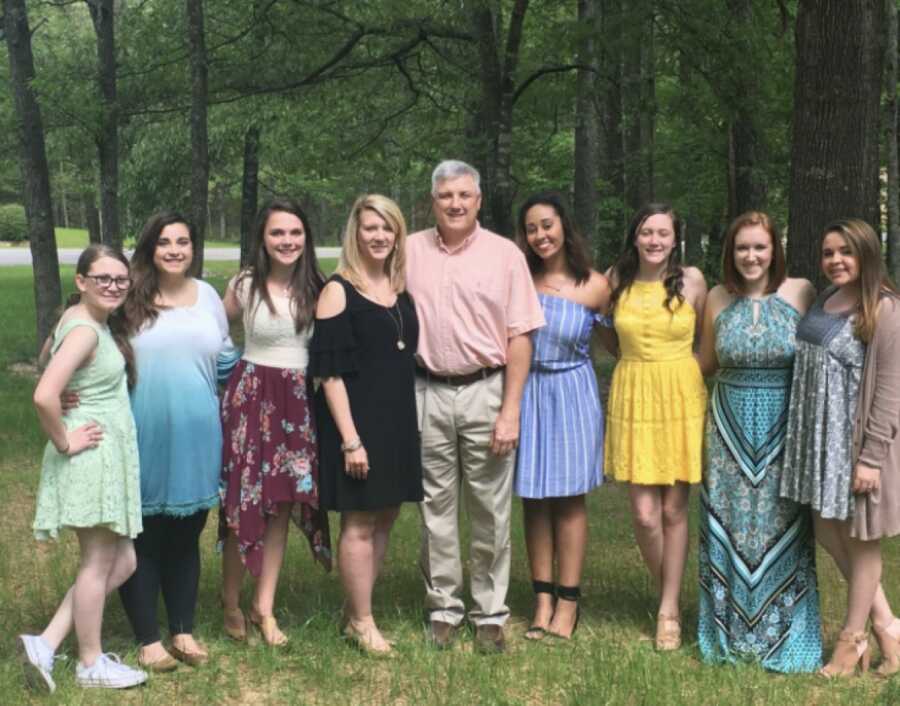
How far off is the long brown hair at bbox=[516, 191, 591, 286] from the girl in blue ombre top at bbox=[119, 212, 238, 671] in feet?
5.02

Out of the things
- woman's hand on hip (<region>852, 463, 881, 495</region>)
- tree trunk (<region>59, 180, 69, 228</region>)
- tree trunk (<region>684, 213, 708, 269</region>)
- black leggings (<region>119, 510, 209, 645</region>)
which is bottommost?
black leggings (<region>119, 510, 209, 645</region>)

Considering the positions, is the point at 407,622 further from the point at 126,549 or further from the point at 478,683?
the point at 126,549

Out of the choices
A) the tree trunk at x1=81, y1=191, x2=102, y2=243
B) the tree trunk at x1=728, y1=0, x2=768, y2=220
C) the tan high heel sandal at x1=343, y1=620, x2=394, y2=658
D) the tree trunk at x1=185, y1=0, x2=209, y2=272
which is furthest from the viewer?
the tree trunk at x1=81, y1=191, x2=102, y2=243

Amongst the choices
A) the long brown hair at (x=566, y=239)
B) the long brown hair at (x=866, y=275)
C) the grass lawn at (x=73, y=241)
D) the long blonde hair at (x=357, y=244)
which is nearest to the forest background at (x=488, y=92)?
the long brown hair at (x=866, y=275)

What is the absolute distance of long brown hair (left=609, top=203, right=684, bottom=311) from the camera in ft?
16.0

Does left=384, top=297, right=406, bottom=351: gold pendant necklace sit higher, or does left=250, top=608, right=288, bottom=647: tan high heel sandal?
left=384, top=297, right=406, bottom=351: gold pendant necklace

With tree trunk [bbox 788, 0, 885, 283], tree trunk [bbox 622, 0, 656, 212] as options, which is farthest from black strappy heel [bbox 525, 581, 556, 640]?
tree trunk [bbox 622, 0, 656, 212]

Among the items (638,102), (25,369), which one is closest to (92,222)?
(25,369)

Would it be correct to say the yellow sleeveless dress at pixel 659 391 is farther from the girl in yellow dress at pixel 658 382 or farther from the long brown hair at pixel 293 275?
the long brown hair at pixel 293 275

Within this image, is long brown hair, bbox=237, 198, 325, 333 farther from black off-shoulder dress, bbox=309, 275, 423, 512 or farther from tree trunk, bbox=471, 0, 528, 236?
tree trunk, bbox=471, 0, 528, 236

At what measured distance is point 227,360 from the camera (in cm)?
484

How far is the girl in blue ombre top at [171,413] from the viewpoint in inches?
175

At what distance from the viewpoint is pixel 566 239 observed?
502cm

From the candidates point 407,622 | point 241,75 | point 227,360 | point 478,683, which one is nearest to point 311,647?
point 407,622
